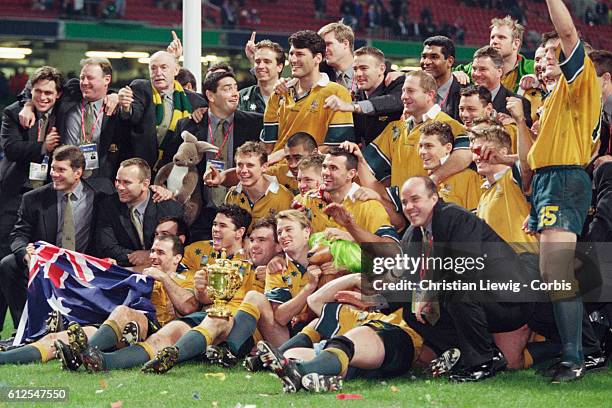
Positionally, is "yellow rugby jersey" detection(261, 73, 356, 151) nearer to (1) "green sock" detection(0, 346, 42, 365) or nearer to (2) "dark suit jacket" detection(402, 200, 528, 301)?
(2) "dark suit jacket" detection(402, 200, 528, 301)

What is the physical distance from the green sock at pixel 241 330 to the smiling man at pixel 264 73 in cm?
190

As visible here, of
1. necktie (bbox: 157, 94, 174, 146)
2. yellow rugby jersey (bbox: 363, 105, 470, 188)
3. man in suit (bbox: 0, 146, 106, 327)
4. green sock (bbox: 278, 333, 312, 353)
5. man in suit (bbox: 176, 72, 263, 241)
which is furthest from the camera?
necktie (bbox: 157, 94, 174, 146)

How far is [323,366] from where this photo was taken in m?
5.12

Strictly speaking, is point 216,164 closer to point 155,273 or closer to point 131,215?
point 131,215

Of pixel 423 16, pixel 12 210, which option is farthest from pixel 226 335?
pixel 423 16

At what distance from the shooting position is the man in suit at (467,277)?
5.36 metres

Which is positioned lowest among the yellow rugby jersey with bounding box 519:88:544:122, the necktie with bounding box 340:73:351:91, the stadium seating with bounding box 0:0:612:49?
the yellow rugby jersey with bounding box 519:88:544:122

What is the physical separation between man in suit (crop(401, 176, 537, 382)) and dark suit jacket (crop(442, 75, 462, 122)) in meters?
1.60

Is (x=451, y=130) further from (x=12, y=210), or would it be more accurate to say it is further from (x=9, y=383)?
(x=12, y=210)

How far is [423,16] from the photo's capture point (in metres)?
28.0

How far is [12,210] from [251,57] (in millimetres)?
2122

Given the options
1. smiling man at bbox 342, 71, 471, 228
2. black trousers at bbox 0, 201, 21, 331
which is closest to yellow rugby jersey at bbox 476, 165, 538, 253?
smiling man at bbox 342, 71, 471, 228

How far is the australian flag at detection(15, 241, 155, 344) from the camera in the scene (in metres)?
6.64

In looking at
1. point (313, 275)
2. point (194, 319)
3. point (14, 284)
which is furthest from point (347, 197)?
point (14, 284)
